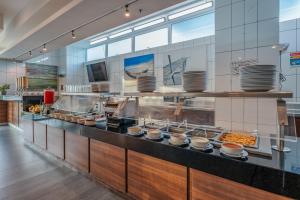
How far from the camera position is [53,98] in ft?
13.3

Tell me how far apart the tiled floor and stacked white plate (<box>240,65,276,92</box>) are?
1.91 m

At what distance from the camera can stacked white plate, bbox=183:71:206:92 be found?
171cm

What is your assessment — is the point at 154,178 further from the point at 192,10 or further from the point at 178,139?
the point at 192,10

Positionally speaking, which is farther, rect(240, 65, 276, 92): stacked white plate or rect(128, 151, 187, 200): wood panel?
rect(128, 151, 187, 200): wood panel

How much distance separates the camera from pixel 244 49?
126 inches

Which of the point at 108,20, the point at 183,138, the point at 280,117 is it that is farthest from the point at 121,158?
the point at 108,20

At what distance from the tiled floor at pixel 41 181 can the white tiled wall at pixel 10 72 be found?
518 cm

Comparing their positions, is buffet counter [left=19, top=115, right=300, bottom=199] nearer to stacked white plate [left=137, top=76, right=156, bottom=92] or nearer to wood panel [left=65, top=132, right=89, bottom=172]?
wood panel [left=65, top=132, right=89, bottom=172]

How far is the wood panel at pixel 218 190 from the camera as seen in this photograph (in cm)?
128

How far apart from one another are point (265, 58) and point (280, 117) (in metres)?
2.02

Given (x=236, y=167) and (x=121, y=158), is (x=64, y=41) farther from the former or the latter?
(x=236, y=167)

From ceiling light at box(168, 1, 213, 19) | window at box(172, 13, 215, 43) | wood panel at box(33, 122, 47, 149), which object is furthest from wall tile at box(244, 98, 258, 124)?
wood panel at box(33, 122, 47, 149)

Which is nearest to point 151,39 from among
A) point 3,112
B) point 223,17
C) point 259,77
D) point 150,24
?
point 150,24

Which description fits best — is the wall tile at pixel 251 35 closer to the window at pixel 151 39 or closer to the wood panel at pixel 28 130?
the window at pixel 151 39
